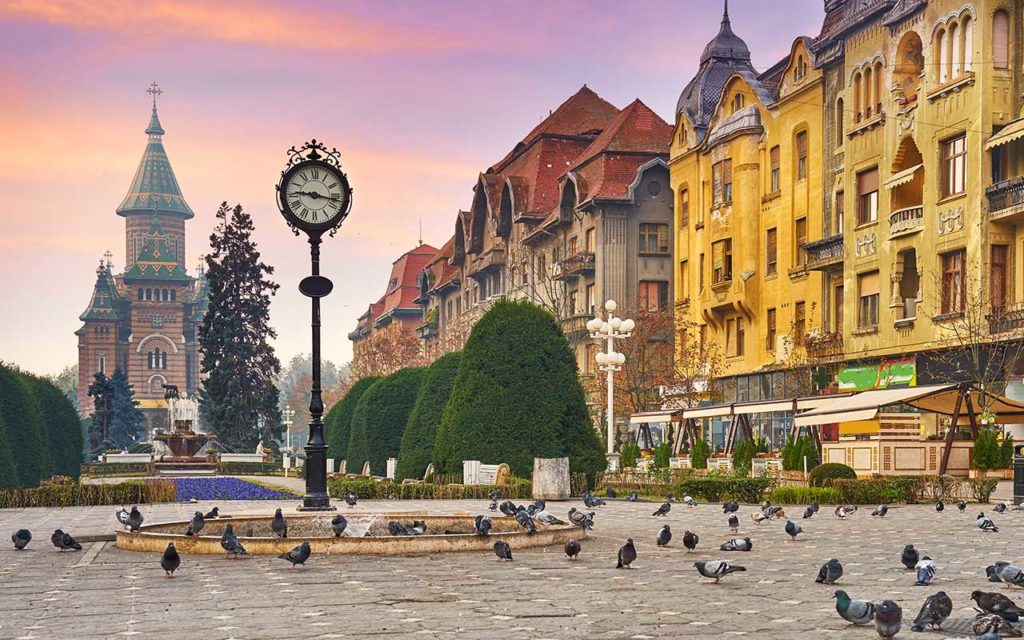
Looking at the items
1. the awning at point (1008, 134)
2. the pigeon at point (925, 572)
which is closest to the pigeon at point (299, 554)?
the pigeon at point (925, 572)

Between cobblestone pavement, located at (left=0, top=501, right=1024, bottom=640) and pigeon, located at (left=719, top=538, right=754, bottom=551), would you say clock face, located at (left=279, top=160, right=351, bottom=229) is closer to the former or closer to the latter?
cobblestone pavement, located at (left=0, top=501, right=1024, bottom=640)

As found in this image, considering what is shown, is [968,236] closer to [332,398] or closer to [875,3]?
[875,3]

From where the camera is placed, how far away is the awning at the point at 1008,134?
34381 mm

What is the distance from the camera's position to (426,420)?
3722 cm

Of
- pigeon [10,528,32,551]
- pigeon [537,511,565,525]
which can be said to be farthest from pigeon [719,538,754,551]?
pigeon [10,528,32,551]

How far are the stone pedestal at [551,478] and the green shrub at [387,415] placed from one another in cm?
1764

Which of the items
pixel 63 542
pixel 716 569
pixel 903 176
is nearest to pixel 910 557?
pixel 716 569

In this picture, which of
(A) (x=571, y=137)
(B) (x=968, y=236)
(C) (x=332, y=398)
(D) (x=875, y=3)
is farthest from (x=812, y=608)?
(C) (x=332, y=398)

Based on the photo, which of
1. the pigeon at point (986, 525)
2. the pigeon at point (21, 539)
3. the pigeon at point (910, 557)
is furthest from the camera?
the pigeon at point (986, 525)

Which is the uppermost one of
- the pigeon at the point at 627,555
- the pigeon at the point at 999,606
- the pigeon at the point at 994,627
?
the pigeon at the point at 999,606

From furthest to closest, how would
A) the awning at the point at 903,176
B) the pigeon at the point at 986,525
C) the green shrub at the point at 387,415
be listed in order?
the green shrub at the point at 387,415, the awning at the point at 903,176, the pigeon at the point at 986,525

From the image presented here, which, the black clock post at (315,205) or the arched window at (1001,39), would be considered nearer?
the black clock post at (315,205)

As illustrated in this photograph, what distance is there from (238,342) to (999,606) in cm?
6889

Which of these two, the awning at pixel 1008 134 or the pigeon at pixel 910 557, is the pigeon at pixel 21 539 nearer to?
the pigeon at pixel 910 557
